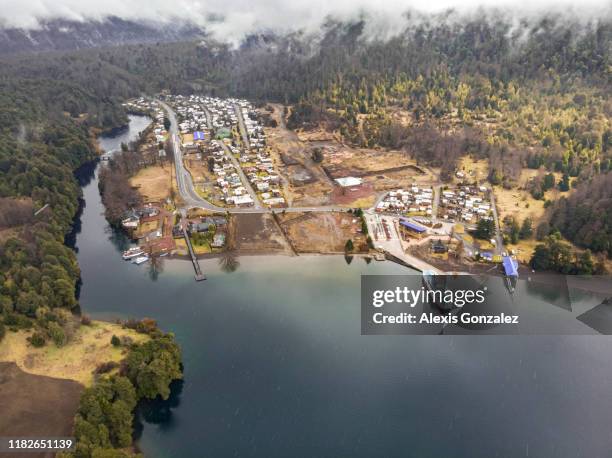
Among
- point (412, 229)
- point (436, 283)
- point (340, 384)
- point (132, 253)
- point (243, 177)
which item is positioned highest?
point (243, 177)

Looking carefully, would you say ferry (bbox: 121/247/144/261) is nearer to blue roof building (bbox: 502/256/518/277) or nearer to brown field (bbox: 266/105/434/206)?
brown field (bbox: 266/105/434/206)

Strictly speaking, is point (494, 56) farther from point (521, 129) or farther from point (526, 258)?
point (526, 258)

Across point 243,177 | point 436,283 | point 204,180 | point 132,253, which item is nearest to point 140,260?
point 132,253

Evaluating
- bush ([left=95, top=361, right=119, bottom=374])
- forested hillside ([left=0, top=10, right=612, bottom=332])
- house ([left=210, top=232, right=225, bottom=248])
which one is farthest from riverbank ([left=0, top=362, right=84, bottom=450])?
house ([left=210, top=232, right=225, bottom=248])

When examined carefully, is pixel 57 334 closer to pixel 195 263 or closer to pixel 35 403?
pixel 35 403

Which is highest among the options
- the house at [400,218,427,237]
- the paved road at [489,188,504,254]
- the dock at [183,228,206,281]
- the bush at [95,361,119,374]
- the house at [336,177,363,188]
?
the bush at [95,361,119,374]

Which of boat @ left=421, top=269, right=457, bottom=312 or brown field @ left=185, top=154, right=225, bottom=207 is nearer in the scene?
boat @ left=421, top=269, right=457, bottom=312
